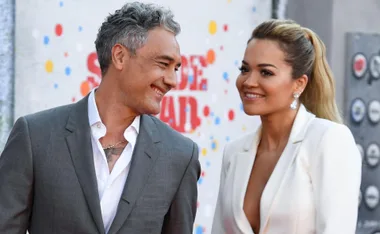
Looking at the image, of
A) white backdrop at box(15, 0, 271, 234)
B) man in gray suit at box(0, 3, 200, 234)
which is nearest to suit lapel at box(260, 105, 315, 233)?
man in gray suit at box(0, 3, 200, 234)

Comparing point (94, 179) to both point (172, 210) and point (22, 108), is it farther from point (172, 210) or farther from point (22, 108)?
point (22, 108)

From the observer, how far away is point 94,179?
397 cm

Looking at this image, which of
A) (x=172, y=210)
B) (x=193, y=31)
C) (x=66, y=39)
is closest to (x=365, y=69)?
(x=193, y=31)

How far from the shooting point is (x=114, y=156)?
4074mm

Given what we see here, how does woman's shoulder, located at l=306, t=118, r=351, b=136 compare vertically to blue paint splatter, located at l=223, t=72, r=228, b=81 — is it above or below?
above

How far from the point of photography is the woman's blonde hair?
184 inches

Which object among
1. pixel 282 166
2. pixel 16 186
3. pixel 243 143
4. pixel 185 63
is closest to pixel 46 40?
pixel 185 63

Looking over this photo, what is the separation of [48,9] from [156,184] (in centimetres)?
213

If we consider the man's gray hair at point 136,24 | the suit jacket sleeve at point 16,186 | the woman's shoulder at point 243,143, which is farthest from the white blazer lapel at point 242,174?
the suit jacket sleeve at point 16,186

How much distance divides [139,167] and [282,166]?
774 millimetres

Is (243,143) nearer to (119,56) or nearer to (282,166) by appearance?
(282,166)

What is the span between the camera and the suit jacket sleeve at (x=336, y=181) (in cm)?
434

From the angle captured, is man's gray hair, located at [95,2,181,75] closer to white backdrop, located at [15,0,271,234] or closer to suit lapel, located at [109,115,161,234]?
suit lapel, located at [109,115,161,234]

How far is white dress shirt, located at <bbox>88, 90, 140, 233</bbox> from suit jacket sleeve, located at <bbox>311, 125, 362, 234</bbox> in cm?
85
